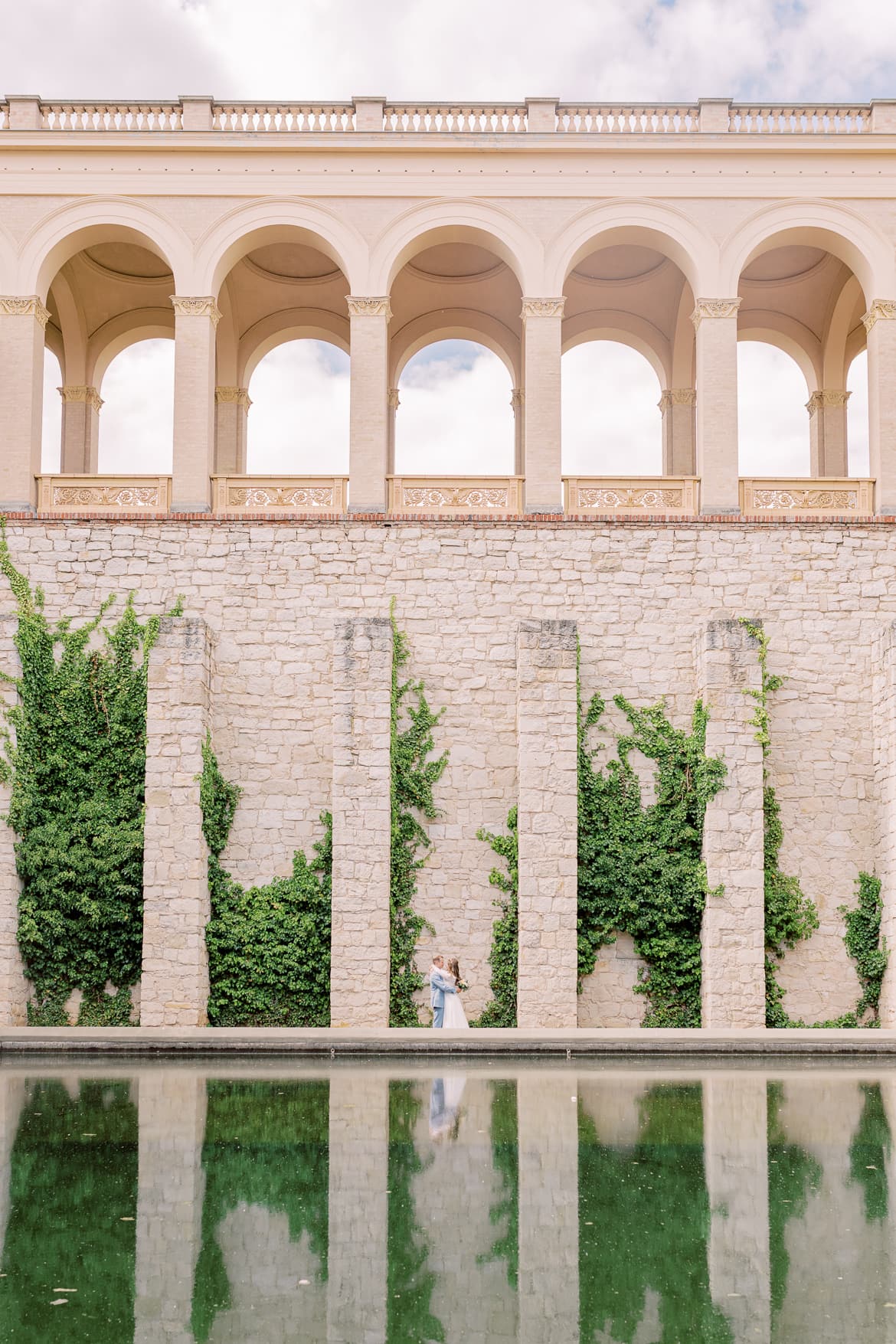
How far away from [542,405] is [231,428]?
607 cm

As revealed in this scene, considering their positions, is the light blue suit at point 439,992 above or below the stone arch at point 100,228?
below

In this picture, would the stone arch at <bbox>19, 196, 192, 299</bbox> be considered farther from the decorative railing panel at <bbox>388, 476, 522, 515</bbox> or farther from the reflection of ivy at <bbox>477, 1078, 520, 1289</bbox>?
the reflection of ivy at <bbox>477, 1078, 520, 1289</bbox>

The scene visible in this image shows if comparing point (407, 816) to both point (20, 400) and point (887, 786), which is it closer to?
point (887, 786)

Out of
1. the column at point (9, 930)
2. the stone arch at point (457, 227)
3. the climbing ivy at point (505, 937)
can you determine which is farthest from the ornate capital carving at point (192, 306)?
the climbing ivy at point (505, 937)

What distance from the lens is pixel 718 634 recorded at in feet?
55.8

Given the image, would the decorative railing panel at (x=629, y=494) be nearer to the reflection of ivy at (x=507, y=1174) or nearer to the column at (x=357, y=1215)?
the reflection of ivy at (x=507, y=1174)

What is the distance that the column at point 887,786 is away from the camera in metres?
16.8

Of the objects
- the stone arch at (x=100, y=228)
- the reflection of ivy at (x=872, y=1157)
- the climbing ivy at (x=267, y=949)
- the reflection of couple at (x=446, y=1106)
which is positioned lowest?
the reflection of couple at (x=446, y=1106)

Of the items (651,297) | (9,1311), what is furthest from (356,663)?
(9,1311)

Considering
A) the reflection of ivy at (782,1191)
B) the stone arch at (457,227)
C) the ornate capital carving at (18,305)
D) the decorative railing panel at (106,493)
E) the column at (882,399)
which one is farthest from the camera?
the stone arch at (457,227)

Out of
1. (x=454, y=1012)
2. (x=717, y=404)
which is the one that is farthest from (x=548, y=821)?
(x=717, y=404)

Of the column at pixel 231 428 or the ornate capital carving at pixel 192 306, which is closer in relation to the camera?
the ornate capital carving at pixel 192 306

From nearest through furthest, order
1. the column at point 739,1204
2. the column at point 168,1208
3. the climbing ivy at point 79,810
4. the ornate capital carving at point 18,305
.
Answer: the column at point 168,1208 < the column at point 739,1204 < the climbing ivy at point 79,810 < the ornate capital carving at point 18,305

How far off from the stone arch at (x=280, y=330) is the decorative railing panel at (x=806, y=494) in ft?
25.8
